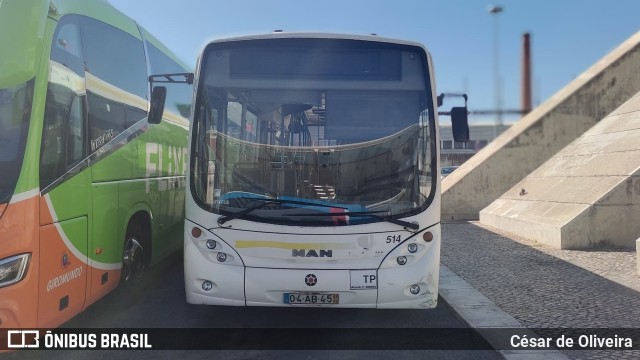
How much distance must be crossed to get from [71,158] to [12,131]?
2.30ft

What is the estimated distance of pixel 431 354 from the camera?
4.43 metres

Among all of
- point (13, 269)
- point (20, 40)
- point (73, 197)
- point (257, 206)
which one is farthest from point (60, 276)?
point (20, 40)

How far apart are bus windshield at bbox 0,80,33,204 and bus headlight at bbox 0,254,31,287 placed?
1.40ft

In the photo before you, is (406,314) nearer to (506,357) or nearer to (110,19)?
(506,357)

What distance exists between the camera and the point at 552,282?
268 inches

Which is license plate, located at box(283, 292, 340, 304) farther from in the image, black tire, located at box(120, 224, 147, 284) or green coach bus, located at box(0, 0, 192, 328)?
black tire, located at box(120, 224, 147, 284)

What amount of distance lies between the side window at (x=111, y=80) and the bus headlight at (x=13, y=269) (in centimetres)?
149

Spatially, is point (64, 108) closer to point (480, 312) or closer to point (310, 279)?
point (310, 279)

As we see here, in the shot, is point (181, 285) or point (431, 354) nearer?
point (431, 354)


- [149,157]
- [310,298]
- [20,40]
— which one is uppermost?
[20,40]

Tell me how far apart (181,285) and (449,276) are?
403 cm

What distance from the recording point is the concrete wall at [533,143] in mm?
14078

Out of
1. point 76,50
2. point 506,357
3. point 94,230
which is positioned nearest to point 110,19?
point 76,50

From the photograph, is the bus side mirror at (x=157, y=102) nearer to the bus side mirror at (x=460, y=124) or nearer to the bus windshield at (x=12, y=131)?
the bus windshield at (x=12, y=131)
